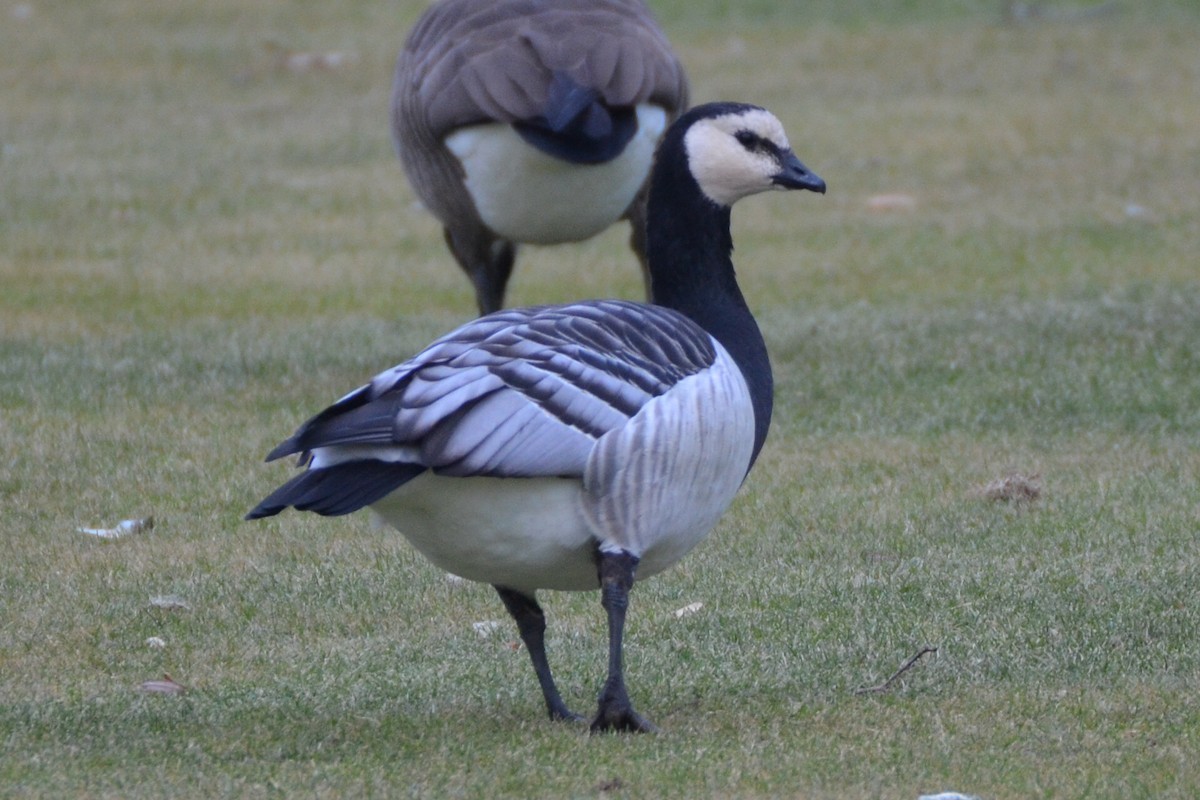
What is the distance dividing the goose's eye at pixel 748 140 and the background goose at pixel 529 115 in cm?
249

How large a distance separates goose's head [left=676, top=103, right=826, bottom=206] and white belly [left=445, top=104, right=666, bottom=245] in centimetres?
279

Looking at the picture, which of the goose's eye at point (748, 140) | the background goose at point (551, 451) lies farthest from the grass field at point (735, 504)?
the goose's eye at point (748, 140)

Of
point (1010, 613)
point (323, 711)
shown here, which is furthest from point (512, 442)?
point (1010, 613)

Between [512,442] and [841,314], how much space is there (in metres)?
6.69

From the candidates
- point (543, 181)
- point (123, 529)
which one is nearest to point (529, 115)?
point (543, 181)

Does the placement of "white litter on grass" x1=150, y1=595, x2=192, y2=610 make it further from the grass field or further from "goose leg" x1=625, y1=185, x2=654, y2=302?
"goose leg" x1=625, y1=185, x2=654, y2=302

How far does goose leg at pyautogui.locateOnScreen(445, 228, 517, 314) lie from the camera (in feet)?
27.7

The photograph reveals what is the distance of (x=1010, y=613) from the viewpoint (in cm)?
536

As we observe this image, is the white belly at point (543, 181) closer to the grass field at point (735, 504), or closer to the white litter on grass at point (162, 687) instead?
the grass field at point (735, 504)

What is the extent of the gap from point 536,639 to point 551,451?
2.33 feet

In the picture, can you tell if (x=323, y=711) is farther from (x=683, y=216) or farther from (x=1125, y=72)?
(x=1125, y=72)

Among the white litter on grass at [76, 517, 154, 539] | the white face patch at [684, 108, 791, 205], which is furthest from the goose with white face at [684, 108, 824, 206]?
the white litter on grass at [76, 517, 154, 539]

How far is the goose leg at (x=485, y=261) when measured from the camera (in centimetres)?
845

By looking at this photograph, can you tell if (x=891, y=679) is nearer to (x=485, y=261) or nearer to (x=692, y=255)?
(x=692, y=255)
